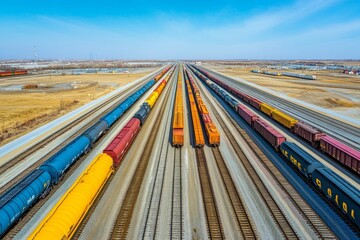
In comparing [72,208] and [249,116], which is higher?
[249,116]

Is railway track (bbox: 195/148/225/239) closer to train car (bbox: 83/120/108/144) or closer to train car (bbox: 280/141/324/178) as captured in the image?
train car (bbox: 280/141/324/178)

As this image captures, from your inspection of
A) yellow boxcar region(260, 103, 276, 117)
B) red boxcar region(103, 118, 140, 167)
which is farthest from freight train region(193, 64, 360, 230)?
red boxcar region(103, 118, 140, 167)

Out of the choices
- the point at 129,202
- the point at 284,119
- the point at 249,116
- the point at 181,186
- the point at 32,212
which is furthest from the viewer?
the point at 249,116

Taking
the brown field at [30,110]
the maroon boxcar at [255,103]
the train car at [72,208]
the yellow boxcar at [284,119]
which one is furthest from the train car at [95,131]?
the maroon boxcar at [255,103]

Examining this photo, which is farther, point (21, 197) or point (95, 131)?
point (95, 131)

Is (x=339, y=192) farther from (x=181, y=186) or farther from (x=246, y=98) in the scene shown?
(x=246, y=98)

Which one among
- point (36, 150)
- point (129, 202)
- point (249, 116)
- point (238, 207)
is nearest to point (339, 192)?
point (238, 207)
